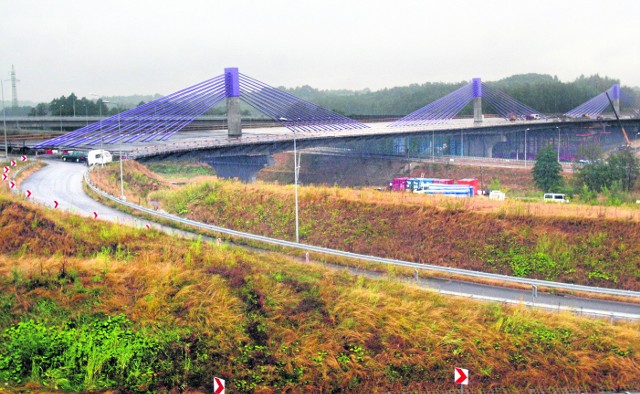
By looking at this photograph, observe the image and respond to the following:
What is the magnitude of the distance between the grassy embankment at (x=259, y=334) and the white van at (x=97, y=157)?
72.5ft

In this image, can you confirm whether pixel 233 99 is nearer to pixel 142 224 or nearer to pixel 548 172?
pixel 142 224

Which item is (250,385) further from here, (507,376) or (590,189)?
(590,189)

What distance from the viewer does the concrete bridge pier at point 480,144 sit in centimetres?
9032

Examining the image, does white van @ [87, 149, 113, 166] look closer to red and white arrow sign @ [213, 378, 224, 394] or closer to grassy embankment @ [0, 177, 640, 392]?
grassy embankment @ [0, 177, 640, 392]

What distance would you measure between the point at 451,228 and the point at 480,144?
6586 centimetres

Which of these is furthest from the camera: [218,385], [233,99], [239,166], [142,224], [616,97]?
[616,97]

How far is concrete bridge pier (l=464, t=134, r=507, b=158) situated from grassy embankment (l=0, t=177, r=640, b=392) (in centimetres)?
7447

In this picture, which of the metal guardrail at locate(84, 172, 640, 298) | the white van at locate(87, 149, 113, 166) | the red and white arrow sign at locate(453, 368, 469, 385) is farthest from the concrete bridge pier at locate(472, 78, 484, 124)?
the red and white arrow sign at locate(453, 368, 469, 385)

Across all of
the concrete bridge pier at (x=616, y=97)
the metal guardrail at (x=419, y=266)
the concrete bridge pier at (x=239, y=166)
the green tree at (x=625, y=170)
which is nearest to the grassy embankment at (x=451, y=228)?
the metal guardrail at (x=419, y=266)

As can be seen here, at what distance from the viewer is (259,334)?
1514 centimetres

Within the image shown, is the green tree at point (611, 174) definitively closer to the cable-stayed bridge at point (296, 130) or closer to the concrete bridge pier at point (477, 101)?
the cable-stayed bridge at point (296, 130)

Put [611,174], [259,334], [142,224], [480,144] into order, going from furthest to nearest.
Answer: [480,144]
[611,174]
[142,224]
[259,334]

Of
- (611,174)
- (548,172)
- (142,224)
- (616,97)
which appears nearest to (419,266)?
(142,224)

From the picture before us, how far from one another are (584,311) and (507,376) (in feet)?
18.5
